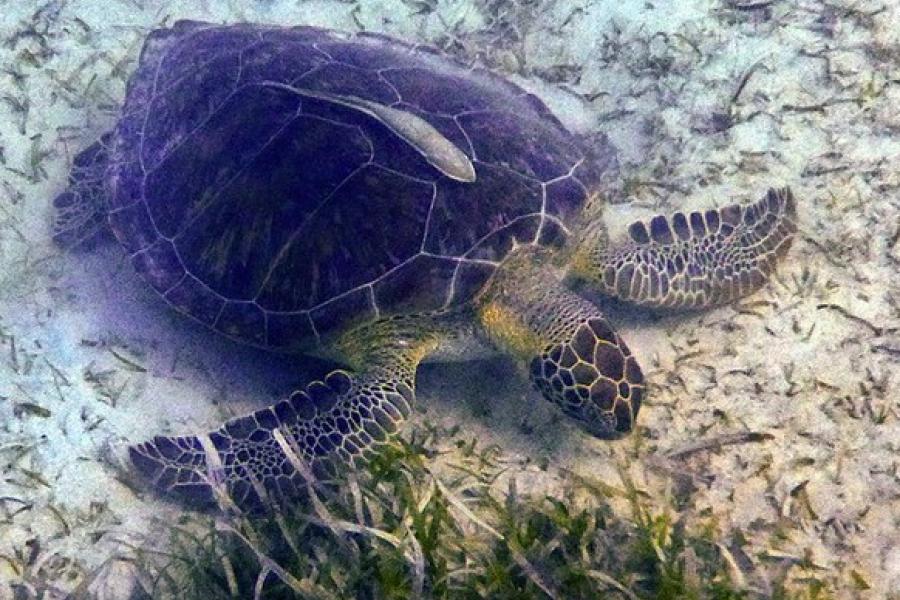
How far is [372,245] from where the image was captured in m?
2.85

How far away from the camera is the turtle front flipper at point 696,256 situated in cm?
311

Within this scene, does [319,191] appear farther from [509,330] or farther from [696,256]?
[696,256]

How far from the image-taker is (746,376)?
3.01 metres

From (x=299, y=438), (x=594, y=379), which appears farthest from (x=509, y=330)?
(x=299, y=438)

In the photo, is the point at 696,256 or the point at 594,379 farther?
the point at 696,256

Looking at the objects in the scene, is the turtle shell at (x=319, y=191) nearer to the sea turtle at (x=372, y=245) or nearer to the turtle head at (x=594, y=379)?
the sea turtle at (x=372, y=245)

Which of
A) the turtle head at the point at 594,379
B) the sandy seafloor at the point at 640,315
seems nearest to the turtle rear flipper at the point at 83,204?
the sandy seafloor at the point at 640,315

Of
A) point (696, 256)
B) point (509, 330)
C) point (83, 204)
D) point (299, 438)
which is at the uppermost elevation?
point (696, 256)

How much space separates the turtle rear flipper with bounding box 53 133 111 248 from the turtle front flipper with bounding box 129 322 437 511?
1.30 meters

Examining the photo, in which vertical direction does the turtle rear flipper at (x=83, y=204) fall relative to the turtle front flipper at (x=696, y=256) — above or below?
below

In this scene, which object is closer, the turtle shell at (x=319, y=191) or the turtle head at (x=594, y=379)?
the turtle head at (x=594, y=379)

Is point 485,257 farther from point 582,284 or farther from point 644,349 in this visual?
point 644,349

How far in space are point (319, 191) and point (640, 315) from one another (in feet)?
4.84

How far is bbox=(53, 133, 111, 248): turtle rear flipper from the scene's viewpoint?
3.57m
